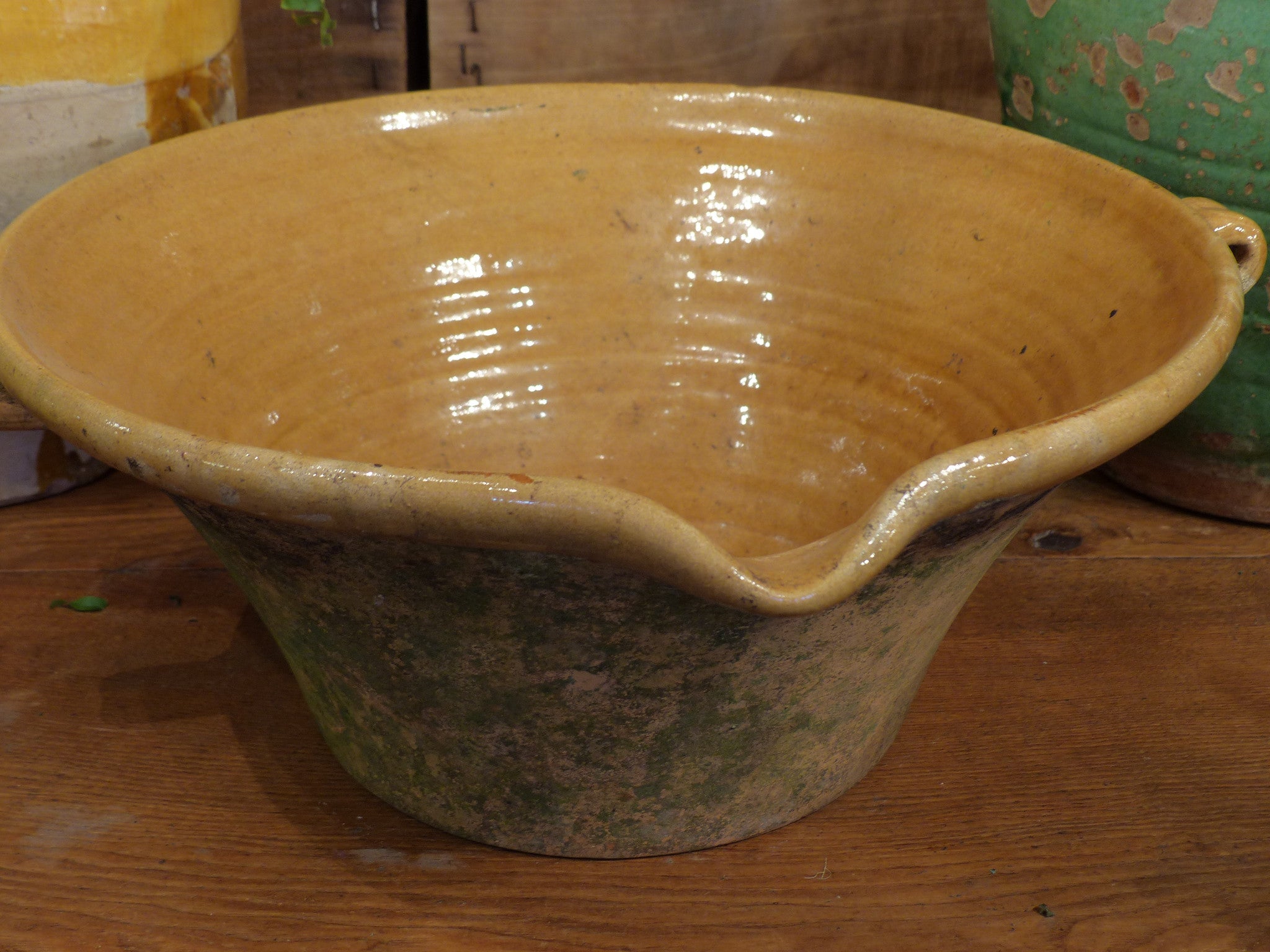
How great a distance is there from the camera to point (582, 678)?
717mm

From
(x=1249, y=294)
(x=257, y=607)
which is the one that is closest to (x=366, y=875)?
(x=257, y=607)

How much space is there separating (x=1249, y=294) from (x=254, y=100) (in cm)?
112

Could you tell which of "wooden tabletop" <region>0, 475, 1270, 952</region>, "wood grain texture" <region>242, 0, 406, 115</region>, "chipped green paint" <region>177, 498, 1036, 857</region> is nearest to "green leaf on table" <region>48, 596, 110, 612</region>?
"wooden tabletop" <region>0, 475, 1270, 952</region>

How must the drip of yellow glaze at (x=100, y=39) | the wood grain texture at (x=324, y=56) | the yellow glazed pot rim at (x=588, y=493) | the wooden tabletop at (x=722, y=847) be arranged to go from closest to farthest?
the yellow glazed pot rim at (x=588, y=493) → the wooden tabletop at (x=722, y=847) → the drip of yellow glaze at (x=100, y=39) → the wood grain texture at (x=324, y=56)

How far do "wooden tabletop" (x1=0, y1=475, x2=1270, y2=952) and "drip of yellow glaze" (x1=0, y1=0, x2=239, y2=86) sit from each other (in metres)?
0.44

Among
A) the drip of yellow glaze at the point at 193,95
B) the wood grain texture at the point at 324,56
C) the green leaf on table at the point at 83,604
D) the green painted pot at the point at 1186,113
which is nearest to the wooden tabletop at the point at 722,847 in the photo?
the green leaf on table at the point at 83,604

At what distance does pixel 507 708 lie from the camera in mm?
743

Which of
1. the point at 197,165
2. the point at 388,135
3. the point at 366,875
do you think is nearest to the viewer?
the point at 366,875

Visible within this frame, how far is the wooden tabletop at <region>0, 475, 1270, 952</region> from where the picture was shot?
2.67 feet

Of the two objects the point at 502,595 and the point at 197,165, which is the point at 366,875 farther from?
the point at 197,165

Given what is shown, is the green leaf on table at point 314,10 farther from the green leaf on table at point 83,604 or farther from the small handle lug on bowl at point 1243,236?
the small handle lug on bowl at point 1243,236

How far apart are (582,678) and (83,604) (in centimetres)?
61

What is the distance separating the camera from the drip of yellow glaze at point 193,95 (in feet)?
3.67

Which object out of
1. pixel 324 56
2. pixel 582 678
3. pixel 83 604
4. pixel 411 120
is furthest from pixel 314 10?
pixel 582 678
